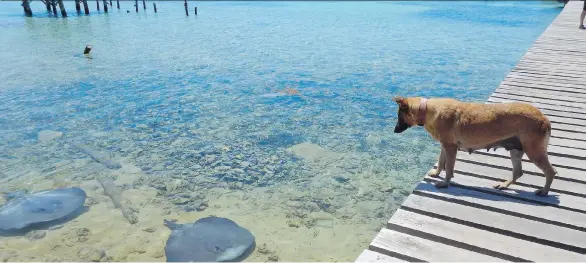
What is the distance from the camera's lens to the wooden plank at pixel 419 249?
154 inches

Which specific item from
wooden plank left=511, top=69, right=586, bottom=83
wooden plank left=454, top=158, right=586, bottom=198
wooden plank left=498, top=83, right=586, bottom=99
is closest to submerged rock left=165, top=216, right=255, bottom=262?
wooden plank left=454, top=158, right=586, bottom=198

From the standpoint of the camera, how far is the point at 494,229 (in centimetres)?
431

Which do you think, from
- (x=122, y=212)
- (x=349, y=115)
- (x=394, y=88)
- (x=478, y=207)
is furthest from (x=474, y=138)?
(x=394, y=88)

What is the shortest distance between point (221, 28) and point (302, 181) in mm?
31691

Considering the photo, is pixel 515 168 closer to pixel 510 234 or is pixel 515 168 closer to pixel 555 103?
pixel 510 234

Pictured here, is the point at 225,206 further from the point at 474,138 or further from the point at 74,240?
the point at 474,138

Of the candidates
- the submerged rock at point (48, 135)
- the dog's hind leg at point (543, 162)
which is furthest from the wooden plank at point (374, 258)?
the submerged rock at point (48, 135)

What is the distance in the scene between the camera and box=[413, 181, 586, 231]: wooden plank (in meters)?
4.42

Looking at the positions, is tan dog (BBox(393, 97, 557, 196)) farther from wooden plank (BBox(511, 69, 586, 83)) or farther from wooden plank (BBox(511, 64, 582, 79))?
wooden plank (BBox(511, 64, 582, 79))

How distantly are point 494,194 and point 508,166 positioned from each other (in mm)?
992

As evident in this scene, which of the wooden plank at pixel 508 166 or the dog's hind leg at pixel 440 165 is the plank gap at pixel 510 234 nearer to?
the dog's hind leg at pixel 440 165

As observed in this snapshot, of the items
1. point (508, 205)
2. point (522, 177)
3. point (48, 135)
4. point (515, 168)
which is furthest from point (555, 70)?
point (48, 135)

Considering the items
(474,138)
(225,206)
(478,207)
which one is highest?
(474,138)

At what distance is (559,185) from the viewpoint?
204 inches
